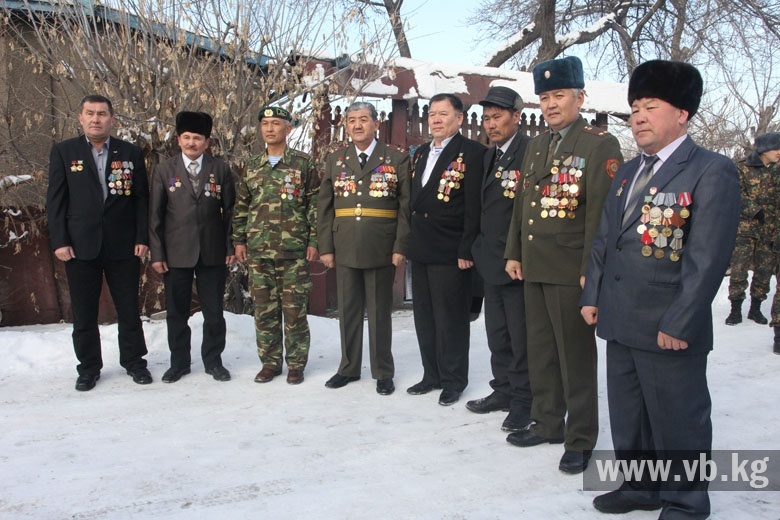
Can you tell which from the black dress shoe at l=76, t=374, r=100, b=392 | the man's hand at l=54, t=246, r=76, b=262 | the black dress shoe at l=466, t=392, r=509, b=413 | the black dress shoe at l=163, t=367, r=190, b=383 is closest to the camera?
the black dress shoe at l=466, t=392, r=509, b=413

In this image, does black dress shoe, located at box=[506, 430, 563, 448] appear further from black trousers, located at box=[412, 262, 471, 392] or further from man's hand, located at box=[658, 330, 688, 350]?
man's hand, located at box=[658, 330, 688, 350]

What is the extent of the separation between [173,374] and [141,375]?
0.21 meters

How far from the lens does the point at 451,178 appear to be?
4020mm

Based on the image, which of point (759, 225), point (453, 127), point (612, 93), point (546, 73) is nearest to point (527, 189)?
point (546, 73)

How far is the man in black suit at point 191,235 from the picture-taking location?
14.7 feet

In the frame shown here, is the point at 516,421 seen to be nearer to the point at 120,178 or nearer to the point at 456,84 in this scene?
the point at 120,178

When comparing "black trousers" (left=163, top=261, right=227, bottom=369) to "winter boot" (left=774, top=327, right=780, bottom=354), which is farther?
"winter boot" (left=774, top=327, right=780, bottom=354)

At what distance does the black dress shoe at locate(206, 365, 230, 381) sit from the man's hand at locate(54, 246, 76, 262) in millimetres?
1220

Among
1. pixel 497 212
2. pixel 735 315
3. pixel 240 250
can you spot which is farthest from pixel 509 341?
pixel 735 315

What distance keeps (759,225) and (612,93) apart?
8.76 feet

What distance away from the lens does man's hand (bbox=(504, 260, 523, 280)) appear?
3.41 metres

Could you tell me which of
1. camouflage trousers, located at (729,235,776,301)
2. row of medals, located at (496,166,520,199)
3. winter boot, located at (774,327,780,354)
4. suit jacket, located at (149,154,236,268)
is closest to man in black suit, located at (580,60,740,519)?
row of medals, located at (496,166,520,199)

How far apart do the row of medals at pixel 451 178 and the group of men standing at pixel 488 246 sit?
0.01 metres

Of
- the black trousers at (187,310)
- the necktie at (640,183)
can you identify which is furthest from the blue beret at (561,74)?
the black trousers at (187,310)
